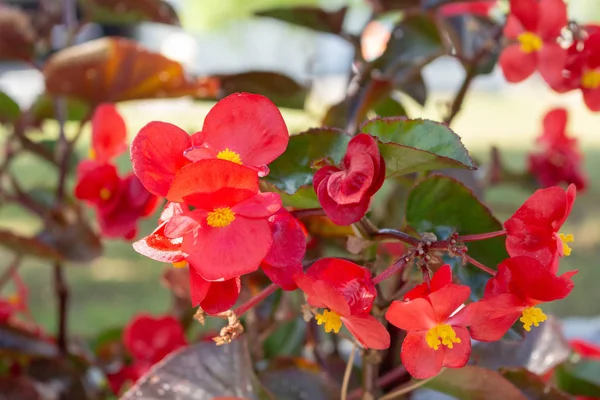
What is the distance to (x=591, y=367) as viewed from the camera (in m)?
0.67

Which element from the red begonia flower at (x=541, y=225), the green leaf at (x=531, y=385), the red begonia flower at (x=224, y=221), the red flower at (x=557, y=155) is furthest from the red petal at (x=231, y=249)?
the red flower at (x=557, y=155)

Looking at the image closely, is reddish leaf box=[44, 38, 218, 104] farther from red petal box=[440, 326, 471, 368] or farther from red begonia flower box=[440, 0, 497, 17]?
red petal box=[440, 326, 471, 368]

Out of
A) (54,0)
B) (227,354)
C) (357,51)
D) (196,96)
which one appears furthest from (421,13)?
(54,0)

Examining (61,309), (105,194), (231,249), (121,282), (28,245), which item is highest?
(231,249)

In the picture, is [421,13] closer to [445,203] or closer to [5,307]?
[445,203]

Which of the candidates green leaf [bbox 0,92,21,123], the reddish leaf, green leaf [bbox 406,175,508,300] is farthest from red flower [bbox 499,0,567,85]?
green leaf [bbox 0,92,21,123]

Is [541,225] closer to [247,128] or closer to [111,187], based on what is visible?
[247,128]

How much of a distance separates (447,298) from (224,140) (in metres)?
0.12

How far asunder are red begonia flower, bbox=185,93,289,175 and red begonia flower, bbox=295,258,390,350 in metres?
0.06

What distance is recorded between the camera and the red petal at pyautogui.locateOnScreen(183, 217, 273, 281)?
1.02ft

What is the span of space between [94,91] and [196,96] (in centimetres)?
10

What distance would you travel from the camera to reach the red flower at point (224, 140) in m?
0.33

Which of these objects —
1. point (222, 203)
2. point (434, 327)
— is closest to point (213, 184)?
point (222, 203)

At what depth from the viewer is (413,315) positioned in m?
0.32
